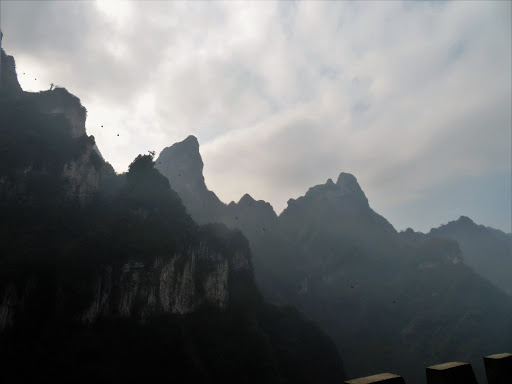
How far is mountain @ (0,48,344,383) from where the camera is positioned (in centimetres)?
3922

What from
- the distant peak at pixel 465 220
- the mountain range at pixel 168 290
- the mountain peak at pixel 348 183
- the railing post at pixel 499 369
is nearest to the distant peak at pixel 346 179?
the mountain peak at pixel 348 183

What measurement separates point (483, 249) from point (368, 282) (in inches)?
3132

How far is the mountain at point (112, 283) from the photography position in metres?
39.2

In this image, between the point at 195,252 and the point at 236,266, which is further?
the point at 236,266

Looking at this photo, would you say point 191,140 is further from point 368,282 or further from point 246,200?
point 368,282

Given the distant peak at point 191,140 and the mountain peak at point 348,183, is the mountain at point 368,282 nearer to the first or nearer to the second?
the mountain peak at point 348,183

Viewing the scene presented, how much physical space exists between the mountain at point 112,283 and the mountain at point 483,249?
125453 millimetres

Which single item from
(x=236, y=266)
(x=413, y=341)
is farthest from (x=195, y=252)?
(x=413, y=341)

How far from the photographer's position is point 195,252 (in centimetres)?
6519

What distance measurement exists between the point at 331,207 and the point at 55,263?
428ft

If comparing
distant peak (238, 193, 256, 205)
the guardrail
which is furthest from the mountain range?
the guardrail

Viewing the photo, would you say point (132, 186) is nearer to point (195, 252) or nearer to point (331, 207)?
point (195, 252)

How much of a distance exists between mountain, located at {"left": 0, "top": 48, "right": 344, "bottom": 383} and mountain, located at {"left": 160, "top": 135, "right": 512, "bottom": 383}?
36476mm

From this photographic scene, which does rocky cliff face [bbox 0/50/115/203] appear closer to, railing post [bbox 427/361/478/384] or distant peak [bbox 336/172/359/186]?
railing post [bbox 427/361/478/384]
